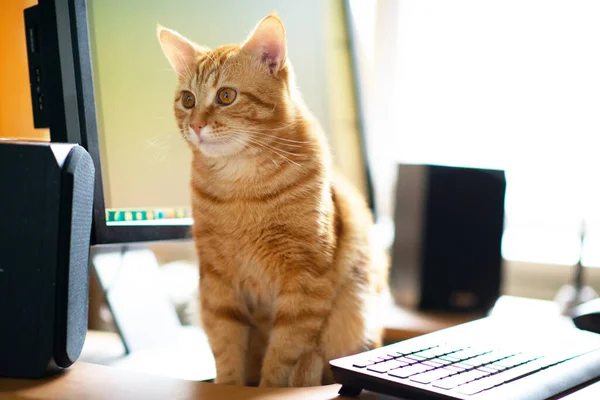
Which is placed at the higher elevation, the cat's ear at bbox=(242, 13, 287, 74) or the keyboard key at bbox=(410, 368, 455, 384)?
the cat's ear at bbox=(242, 13, 287, 74)

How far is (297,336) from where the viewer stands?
87 cm

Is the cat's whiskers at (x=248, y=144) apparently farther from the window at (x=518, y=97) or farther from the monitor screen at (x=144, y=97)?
the window at (x=518, y=97)

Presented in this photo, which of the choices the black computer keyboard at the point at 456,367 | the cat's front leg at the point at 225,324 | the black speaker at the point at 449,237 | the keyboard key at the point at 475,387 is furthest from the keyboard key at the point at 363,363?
the black speaker at the point at 449,237

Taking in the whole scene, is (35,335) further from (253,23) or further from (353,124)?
(353,124)

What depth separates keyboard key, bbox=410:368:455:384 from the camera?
0.65m

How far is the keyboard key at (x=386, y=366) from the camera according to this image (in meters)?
0.68

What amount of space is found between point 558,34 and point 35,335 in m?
1.23

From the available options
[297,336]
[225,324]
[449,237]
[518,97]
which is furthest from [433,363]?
[518,97]

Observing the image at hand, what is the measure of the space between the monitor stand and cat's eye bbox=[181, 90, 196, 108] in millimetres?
267

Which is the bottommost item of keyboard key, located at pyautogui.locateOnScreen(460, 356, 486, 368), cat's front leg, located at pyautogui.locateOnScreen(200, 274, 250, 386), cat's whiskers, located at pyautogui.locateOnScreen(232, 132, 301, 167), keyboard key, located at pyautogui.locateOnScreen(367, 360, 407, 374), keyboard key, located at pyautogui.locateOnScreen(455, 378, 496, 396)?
cat's front leg, located at pyautogui.locateOnScreen(200, 274, 250, 386)

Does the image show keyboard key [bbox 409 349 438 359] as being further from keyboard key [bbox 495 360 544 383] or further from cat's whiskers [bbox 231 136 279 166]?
cat's whiskers [bbox 231 136 279 166]

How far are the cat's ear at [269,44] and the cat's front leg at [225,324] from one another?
0.34 meters

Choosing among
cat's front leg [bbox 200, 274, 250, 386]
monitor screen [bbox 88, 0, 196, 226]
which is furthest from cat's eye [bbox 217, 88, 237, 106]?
cat's front leg [bbox 200, 274, 250, 386]

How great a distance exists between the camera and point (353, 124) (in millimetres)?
1558
